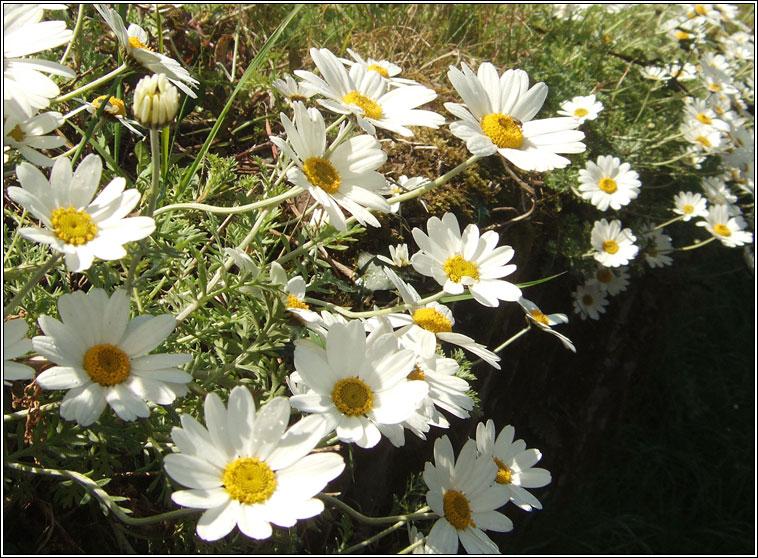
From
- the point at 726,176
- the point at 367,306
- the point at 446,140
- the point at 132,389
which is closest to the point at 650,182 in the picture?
the point at 726,176

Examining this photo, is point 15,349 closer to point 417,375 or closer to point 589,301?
point 417,375

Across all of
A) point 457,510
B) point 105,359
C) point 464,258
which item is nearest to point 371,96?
point 464,258

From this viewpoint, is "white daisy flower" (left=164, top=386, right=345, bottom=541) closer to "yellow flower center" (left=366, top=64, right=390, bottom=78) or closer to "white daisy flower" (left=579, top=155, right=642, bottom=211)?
"yellow flower center" (left=366, top=64, right=390, bottom=78)

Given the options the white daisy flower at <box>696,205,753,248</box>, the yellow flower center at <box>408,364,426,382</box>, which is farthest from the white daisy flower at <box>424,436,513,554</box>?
the white daisy flower at <box>696,205,753,248</box>

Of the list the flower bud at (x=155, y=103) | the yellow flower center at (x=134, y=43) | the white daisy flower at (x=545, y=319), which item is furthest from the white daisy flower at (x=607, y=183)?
the flower bud at (x=155, y=103)

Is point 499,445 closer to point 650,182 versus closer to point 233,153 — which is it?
point 233,153

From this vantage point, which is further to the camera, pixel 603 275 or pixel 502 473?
pixel 603 275
